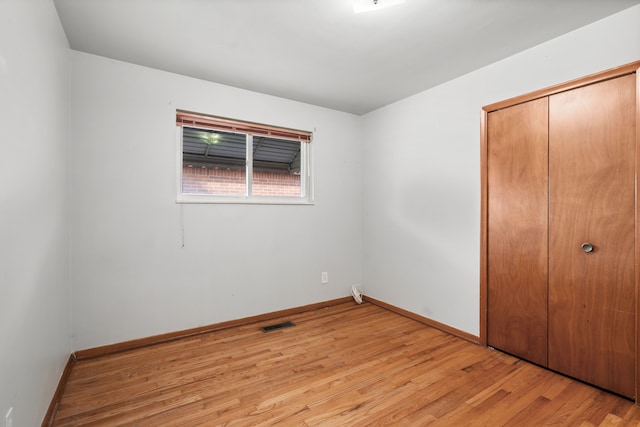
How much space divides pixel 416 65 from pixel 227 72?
170 centimetres

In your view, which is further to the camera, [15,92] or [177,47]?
[177,47]

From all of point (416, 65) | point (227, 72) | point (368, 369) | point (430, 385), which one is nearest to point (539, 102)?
point (416, 65)

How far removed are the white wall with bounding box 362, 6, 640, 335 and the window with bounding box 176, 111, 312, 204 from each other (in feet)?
3.25

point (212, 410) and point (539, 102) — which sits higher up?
point (539, 102)

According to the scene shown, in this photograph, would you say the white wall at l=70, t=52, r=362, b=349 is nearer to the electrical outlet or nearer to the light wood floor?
the light wood floor

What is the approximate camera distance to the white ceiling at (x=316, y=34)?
1.81m

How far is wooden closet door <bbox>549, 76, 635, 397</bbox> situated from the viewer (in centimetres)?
182

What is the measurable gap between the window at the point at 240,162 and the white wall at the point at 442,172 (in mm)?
990

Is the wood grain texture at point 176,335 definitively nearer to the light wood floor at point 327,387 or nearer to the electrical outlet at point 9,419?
the light wood floor at point 327,387

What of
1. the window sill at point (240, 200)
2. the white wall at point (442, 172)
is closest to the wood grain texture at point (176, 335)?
the white wall at point (442, 172)

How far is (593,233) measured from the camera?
6.39 ft

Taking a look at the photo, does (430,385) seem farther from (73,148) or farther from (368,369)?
(73,148)

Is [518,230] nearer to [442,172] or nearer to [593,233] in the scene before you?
[593,233]

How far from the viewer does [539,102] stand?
2.20 m
